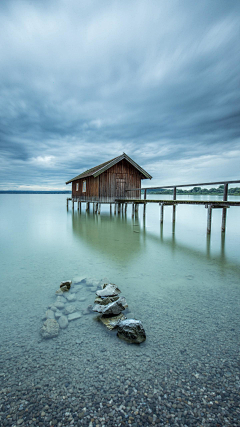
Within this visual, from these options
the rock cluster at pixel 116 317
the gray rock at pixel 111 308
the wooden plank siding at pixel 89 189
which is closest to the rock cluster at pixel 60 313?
the gray rock at pixel 111 308

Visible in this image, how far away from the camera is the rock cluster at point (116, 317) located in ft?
10.0

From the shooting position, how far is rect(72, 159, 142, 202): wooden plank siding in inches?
801

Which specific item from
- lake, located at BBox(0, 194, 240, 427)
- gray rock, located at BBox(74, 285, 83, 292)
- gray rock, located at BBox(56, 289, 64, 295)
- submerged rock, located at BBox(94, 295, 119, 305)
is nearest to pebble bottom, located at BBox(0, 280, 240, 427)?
lake, located at BBox(0, 194, 240, 427)

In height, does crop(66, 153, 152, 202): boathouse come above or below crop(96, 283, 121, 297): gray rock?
above

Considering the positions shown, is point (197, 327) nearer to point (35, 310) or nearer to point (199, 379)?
point (199, 379)

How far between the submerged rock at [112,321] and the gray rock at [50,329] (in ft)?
2.41

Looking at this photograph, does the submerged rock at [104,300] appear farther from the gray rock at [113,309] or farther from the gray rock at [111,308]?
the gray rock at [113,309]

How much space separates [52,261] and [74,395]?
5.24 m

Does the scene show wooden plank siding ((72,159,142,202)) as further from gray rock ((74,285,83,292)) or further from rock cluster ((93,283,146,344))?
rock cluster ((93,283,146,344))

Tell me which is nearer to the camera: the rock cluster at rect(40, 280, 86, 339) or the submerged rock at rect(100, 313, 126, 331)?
the rock cluster at rect(40, 280, 86, 339)

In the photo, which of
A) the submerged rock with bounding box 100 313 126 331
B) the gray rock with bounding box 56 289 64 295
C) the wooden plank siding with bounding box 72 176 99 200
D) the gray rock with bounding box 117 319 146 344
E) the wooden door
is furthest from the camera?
the wooden door

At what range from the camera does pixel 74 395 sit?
2197mm

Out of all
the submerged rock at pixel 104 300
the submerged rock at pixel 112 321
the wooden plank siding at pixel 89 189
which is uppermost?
the wooden plank siding at pixel 89 189

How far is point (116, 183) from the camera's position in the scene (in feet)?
68.4
